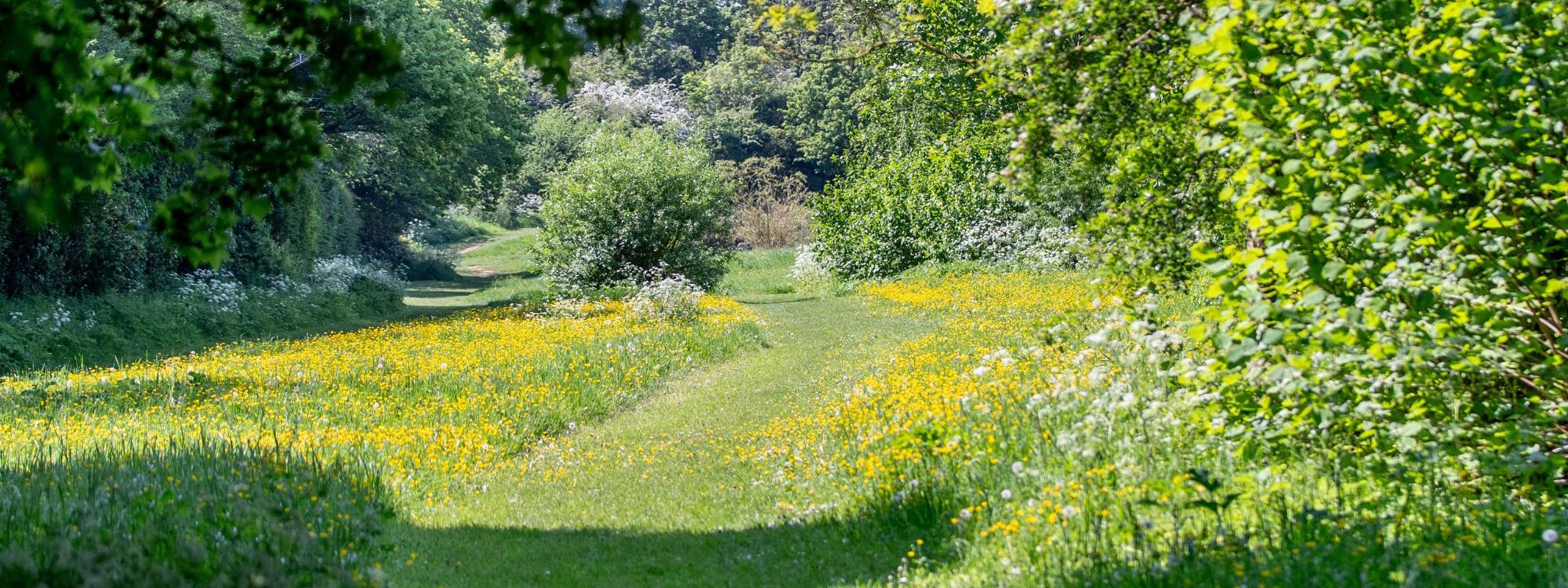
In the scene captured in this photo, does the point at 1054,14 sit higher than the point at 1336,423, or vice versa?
the point at 1054,14

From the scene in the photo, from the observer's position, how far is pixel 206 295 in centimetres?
2414

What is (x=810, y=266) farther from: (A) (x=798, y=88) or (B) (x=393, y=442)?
(A) (x=798, y=88)

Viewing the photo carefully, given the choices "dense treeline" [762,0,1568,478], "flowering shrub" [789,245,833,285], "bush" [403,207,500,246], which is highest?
"dense treeline" [762,0,1568,478]

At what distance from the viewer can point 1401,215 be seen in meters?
4.88

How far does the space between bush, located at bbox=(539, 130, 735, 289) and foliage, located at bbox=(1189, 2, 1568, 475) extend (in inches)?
943

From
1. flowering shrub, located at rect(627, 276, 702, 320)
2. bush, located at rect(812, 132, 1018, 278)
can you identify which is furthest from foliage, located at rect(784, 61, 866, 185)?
flowering shrub, located at rect(627, 276, 702, 320)

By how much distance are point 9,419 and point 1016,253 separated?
A: 78.0 feet

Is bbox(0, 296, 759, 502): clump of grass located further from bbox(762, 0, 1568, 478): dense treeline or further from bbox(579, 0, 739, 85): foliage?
bbox(579, 0, 739, 85): foliage

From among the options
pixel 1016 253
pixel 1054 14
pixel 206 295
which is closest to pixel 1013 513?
pixel 1054 14

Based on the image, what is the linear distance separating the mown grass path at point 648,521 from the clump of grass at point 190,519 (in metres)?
0.49

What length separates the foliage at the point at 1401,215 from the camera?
14.3 ft

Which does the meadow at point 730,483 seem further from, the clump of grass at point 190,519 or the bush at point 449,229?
the bush at point 449,229

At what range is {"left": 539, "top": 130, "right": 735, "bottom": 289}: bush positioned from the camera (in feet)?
95.9

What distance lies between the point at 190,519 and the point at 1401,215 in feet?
20.4
